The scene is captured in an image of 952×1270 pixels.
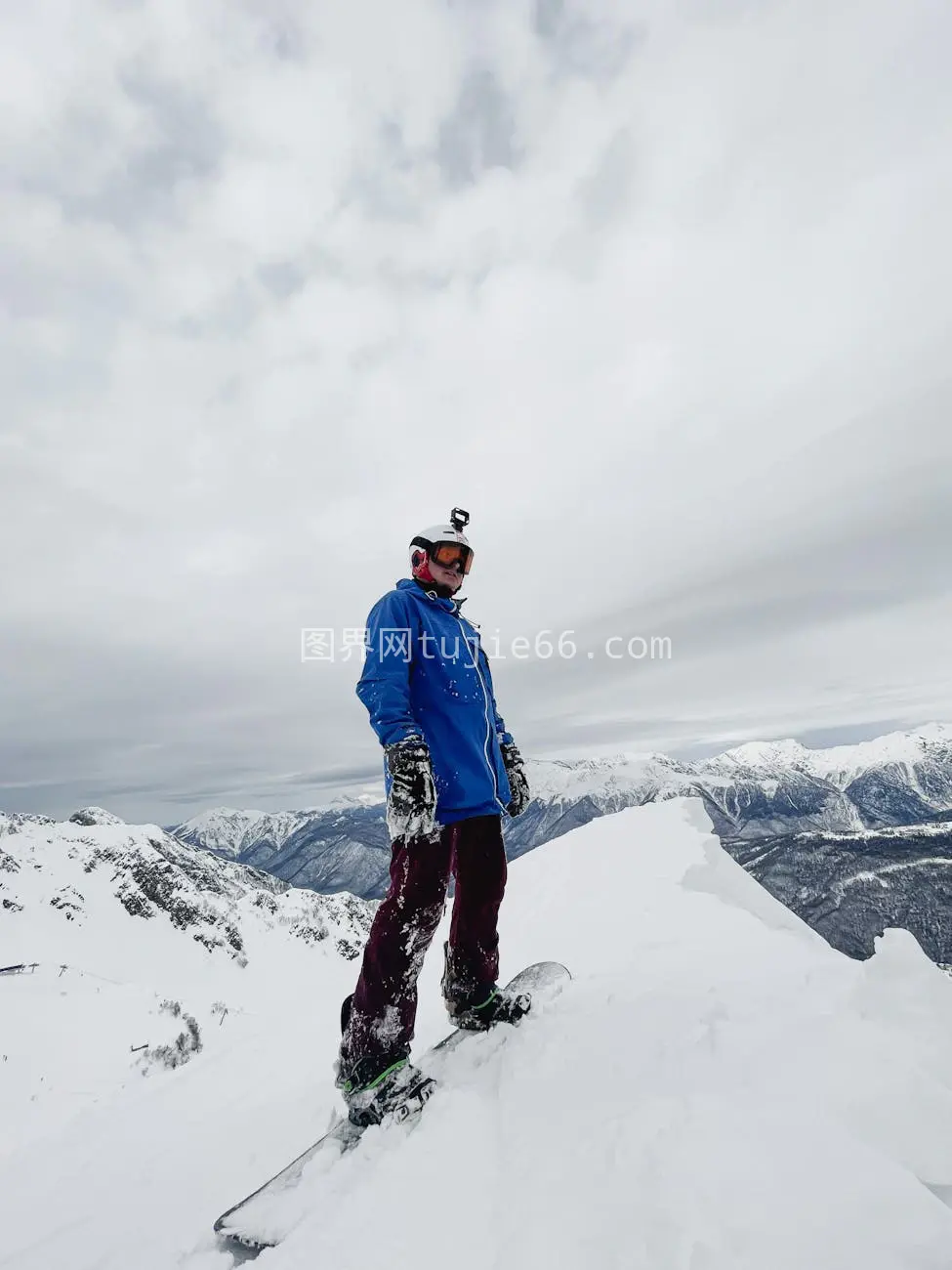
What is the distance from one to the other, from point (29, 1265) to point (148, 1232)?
68 cm

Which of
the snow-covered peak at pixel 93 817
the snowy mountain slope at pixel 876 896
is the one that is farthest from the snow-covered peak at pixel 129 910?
the snowy mountain slope at pixel 876 896

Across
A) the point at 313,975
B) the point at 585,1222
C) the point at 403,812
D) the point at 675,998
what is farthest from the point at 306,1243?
the point at 313,975

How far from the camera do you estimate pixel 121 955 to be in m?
59.3

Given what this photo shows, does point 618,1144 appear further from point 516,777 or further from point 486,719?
point 516,777

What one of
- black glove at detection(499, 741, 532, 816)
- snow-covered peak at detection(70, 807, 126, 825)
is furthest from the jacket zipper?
snow-covered peak at detection(70, 807, 126, 825)

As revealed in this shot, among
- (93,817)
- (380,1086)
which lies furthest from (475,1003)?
(93,817)

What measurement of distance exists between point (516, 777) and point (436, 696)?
4.19 ft

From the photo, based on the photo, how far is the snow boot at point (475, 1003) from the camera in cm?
419

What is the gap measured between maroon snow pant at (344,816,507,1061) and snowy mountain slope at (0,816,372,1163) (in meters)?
6.15

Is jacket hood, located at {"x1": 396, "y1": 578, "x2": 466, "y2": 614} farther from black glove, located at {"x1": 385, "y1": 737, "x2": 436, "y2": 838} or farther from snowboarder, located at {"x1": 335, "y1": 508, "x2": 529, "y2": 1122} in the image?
black glove, located at {"x1": 385, "y1": 737, "x2": 436, "y2": 838}

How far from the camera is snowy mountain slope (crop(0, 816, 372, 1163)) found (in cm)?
1759

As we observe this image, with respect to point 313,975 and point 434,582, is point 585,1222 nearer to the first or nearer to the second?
point 434,582

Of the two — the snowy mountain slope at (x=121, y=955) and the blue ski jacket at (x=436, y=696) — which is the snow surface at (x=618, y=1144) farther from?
the snowy mountain slope at (x=121, y=955)

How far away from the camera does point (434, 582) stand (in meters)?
4.64
